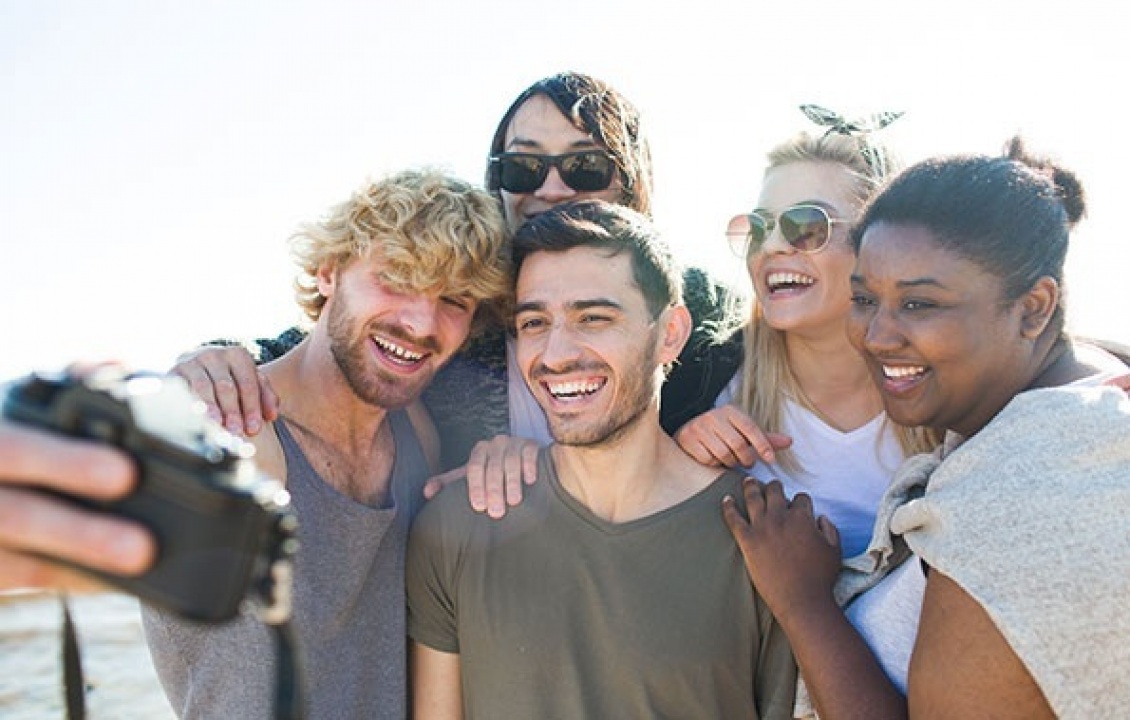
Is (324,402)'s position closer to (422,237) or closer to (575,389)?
(422,237)

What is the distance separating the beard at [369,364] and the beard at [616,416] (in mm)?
472

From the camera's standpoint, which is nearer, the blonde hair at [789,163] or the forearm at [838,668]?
the forearm at [838,668]

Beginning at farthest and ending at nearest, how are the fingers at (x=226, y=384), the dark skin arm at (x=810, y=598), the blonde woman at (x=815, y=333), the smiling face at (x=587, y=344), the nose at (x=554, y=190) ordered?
1. the nose at (x=554, y=190)
2. the blonde woman at (x=815, y=333)
3. the smiling face at (x=587, y=344)
4. the fingers at (x=226, y=384)
5. the dark skin arm at (x=810, y=598)

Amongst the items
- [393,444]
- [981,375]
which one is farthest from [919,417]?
[393,444]

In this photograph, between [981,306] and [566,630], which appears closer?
[981,306]

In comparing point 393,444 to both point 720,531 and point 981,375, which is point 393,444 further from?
point 981,375

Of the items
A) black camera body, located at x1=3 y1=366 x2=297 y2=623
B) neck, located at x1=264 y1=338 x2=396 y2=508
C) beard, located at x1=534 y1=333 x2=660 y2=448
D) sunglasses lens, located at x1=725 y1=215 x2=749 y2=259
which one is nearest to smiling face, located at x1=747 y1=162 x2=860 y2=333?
sunglasses lens, located at x1=725 y1=215 x2=749 y2=259

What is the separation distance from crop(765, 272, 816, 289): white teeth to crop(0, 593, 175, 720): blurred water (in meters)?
9.52

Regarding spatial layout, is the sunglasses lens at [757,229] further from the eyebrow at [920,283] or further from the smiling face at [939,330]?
the eyebrow at [920,283]

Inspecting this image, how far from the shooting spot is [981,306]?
2.50 metres

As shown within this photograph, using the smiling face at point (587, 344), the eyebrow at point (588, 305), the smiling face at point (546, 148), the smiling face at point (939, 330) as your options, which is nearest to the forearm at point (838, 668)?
the smiling face at point (939, 330)

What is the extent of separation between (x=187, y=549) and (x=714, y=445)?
2.37 meters

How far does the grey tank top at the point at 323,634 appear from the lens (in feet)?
10.2

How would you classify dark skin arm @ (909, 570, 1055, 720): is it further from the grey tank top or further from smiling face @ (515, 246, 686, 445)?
the grey tank top
